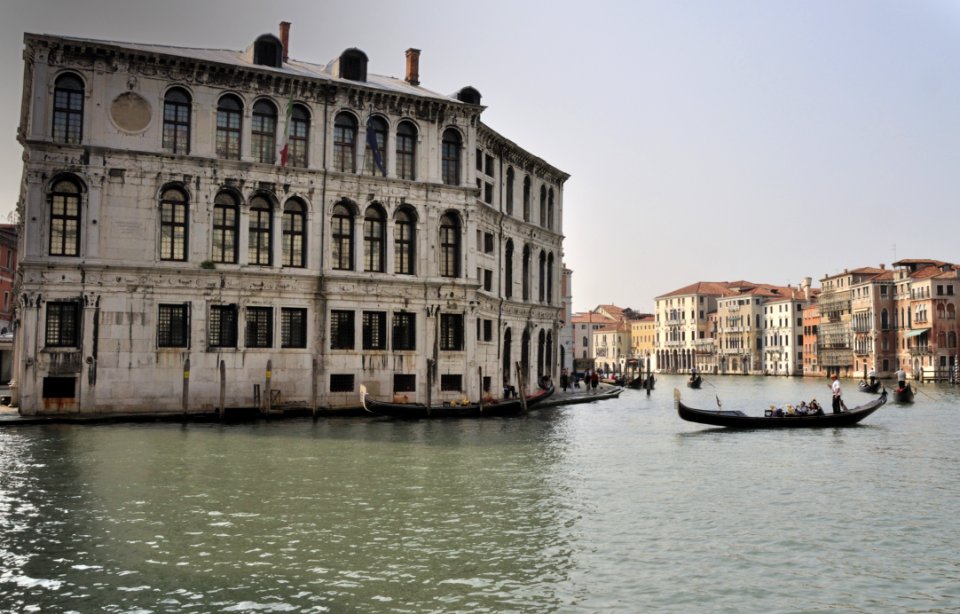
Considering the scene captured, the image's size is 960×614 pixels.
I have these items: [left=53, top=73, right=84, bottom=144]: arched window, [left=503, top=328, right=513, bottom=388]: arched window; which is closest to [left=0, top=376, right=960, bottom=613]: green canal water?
[left=53, top=73, right=84, bottom=144]: arched window

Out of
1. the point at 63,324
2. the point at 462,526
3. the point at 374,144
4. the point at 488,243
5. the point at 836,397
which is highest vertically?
the point at 374,144

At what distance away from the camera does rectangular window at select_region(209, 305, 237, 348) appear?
25.2 meters

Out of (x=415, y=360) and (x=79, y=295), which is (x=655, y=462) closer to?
(x=415, y=360)

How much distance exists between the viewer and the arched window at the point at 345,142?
27.1 m

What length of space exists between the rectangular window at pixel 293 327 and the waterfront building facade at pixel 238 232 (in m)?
0.06

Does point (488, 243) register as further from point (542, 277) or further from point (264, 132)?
point (264, 132)

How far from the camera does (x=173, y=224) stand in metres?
25.0

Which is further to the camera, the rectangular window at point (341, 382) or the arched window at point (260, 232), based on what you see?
the rectangular window at point (341, 382)

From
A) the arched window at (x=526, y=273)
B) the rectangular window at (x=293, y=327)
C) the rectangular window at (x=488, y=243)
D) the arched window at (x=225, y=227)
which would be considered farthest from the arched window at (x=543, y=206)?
the arched window at (x=225, y=227)

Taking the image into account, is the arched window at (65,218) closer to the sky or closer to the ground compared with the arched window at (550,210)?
closer to the ground

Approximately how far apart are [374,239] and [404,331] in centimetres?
294

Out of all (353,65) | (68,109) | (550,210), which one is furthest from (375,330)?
(550,210)

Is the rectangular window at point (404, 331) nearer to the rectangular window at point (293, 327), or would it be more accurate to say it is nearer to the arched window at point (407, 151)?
the rectangular window at point (293, 327)

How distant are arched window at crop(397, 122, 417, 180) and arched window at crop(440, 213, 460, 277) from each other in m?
1.78
